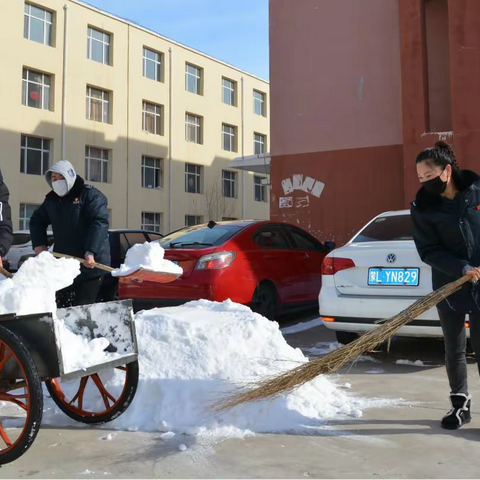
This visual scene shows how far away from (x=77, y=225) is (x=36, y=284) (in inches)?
55.4

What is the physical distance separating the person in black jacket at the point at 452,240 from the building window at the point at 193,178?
3187cm

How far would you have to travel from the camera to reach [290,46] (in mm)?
13695

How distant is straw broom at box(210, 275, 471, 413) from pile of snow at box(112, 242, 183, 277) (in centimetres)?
99

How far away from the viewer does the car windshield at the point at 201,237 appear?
7371 millimetres

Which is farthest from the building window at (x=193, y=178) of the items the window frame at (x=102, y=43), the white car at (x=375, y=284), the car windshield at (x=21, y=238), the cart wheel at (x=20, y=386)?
the cart wheel at (x=20, y=386)

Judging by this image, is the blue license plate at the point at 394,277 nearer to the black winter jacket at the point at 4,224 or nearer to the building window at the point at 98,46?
the black winter jacket at the point at 4,224

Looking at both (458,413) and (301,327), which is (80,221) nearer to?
(458,413)

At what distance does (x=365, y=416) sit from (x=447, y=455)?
Result: 0.82 meters

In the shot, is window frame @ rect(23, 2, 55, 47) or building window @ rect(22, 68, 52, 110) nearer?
window frame @ rect(23, 2, 55, 47)

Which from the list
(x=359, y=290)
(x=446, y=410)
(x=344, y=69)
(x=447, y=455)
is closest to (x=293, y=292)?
(x=359, y=290)

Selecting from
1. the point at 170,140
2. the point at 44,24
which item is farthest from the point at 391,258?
the point at 170,140

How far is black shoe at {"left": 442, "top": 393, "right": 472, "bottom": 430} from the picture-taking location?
148 inches

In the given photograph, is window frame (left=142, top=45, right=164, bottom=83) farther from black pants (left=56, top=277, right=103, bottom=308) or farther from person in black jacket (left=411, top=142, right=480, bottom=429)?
person in black jacket (left=411, top=142, right=480, bottom=429)

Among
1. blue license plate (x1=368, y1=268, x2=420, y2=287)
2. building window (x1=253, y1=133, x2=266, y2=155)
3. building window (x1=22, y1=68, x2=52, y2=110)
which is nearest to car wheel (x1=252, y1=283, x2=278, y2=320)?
blue license plate (x1=368, y1=268, x2=420, y2=287)
